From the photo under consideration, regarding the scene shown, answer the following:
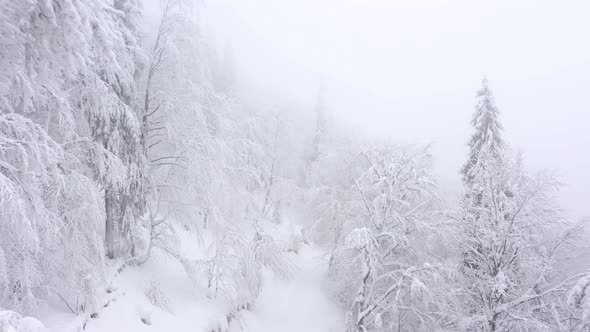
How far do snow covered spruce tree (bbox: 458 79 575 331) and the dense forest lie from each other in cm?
7

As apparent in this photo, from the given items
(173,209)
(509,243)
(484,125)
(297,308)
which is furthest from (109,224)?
(484,125)

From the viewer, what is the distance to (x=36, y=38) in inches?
205

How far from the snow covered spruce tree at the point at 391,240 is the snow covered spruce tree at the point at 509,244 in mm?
1588

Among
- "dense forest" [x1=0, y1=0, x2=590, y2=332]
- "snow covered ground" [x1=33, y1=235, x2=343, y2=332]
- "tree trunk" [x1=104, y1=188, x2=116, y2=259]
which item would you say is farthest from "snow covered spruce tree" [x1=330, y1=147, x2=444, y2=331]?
"tree trunk" [x1=104, y1=188, x2=116, y2=259]

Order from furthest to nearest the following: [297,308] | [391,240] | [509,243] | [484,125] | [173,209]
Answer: [297,308], [484,125], [391,240], [173,209], [509,243]

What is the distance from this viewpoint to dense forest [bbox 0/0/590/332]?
584 cm

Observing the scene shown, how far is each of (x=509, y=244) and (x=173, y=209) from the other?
36.2 ft

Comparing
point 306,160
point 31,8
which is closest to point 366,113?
point 306,160

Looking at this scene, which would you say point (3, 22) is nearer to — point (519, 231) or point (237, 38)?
point (519, 231)

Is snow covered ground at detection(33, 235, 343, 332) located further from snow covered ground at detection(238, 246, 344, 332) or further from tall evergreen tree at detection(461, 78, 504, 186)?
tall evergreen tree at detection(461, 78, 504, 186)

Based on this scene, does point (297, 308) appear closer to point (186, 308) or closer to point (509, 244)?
point (186, 308)

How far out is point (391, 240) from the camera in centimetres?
1512

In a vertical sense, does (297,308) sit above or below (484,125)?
below

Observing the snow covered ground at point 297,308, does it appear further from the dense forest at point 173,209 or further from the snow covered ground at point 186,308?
the dense forest at point 173,209
